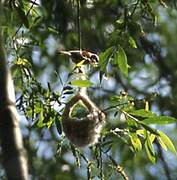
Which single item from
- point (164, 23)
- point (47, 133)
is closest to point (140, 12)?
point (47, 133)

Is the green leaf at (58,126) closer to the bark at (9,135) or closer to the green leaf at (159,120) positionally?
the green leaf at (159,120)

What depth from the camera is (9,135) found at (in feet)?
3.81

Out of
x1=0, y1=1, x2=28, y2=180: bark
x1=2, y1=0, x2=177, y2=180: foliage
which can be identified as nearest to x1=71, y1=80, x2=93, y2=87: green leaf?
x1=2, y1=0, x2=177, y2=180: foliage

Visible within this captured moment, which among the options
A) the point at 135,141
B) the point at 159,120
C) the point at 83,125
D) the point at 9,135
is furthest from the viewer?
the point at 135,141

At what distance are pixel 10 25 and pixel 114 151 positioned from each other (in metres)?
1.27

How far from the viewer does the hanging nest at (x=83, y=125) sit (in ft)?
5.49

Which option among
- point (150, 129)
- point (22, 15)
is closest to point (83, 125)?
point (150, 129)

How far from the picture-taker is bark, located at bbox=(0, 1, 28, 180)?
1.12m

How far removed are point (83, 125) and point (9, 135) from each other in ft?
1.75

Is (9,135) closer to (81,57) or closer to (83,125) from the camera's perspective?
(83,125)

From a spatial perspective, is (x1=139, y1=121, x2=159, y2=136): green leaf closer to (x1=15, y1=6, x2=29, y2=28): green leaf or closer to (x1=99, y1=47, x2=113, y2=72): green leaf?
(x1=99, y1=47, x2=113, y2=72): green leaf

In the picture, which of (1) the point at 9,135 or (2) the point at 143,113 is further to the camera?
(2) the point at 143,113

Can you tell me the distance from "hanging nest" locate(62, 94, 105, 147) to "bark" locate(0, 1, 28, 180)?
0.49m

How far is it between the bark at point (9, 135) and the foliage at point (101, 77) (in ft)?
1.82
